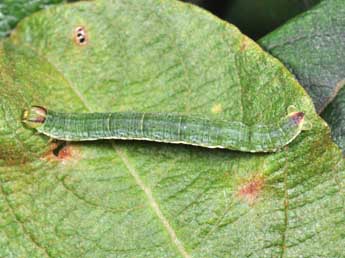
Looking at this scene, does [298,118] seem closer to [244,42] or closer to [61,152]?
[244,42]

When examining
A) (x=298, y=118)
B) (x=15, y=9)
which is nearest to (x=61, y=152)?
(x=15, y=9)

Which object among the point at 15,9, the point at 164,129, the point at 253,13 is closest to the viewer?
the point at 164,129

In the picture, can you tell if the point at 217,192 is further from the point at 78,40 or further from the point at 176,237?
the point at 78,40

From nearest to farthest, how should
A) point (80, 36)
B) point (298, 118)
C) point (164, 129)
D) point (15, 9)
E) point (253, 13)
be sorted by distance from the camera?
point (298, 118) → point (164, 129) → point (80, 36) → point (15, 9) → point (253, 13)

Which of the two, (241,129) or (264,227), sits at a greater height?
(241,129)

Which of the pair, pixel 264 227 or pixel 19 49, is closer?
pixel 264 227


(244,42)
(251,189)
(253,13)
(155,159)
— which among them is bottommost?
(251,189)

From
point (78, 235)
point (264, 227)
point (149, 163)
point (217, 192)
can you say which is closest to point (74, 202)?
point (78, 235)

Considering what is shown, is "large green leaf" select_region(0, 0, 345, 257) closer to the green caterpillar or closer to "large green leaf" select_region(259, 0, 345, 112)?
the green caterpillar
